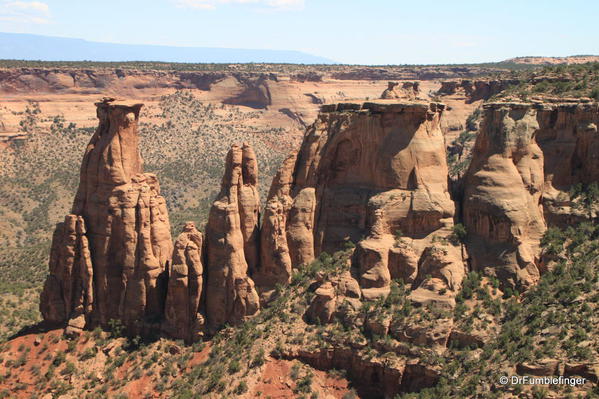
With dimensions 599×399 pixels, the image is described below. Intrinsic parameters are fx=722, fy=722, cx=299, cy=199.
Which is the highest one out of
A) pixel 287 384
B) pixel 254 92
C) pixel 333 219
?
pixel 254 92

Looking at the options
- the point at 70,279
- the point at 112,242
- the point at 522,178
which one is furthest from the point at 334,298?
the point at 70,279

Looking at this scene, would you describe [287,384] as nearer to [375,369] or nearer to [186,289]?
[375,369]

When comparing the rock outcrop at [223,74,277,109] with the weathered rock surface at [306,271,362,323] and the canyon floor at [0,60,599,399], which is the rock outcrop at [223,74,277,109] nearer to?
the canyon floor at [0,60,599,399]

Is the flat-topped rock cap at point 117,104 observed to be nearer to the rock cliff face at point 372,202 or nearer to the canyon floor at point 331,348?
the rock cliff face at point 372,202

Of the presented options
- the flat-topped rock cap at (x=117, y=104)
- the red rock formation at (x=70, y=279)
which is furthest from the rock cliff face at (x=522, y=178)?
the red rock formation at (x=70, y=279)

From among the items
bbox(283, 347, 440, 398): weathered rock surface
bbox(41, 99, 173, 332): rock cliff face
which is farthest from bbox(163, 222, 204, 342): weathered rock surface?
bbox(283, 347, 440, 398): weathered rock surface

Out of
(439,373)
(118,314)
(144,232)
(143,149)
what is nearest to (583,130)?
(439,373)
